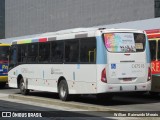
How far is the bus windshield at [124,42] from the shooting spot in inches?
643

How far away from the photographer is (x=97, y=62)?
16.2m

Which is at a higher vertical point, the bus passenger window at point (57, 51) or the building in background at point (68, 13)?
the building in background at point (68, 13)

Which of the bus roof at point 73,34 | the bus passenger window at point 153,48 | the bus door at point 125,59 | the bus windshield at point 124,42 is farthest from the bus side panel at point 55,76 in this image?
the bus passenger window at point 153,48

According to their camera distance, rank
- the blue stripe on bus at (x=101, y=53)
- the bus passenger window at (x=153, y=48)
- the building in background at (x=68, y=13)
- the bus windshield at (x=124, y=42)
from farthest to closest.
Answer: the building in background at (x=68, y=13)
the bus passenger window at (x=153, y=48)
the bus windshield at (x=124, y=42)
the blue stripe on bus at (x=101, y=53)

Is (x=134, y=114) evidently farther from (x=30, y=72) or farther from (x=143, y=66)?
(x=30, y=72)

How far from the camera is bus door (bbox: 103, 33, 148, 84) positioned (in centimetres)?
1617

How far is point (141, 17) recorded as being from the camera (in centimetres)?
6450

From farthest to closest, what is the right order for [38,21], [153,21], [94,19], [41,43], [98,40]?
[38,21] → [94,19] → [153,21] → [41,43] → [98,40]

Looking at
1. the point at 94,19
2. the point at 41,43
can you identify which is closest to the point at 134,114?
the point at 41,43

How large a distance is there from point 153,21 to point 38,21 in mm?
56813

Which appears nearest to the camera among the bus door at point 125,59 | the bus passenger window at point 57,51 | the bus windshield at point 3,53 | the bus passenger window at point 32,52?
the bus door at point 125,59

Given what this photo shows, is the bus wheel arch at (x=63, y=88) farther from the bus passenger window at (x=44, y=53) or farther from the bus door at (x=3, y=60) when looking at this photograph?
the bus door at (x=3, y=60)

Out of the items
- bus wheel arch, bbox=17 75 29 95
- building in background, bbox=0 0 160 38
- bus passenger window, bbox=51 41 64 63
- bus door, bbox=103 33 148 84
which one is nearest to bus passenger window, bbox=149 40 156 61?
bus door, bbox=103 33 148 84

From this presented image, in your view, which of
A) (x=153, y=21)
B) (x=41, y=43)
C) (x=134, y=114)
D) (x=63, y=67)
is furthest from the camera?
(x=153, y=21)
